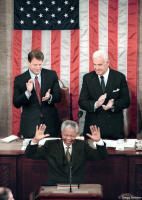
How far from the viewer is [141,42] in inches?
313

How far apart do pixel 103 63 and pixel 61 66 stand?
6.62 feet

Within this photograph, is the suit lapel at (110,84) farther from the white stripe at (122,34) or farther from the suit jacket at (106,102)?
the white stripe at (122,34)

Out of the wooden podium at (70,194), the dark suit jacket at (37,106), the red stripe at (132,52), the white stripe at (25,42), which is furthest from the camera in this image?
the white stripe at (25,42)

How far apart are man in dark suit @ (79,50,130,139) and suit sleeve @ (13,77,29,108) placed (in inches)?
31.5

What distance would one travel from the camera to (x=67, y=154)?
4.98 meters

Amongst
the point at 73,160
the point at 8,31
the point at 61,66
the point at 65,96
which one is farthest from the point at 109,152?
the point at 8,31

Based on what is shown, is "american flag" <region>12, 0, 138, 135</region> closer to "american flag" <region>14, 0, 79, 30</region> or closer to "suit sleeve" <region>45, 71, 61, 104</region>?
"american flag" <region>14, 0, 79, 30</region>

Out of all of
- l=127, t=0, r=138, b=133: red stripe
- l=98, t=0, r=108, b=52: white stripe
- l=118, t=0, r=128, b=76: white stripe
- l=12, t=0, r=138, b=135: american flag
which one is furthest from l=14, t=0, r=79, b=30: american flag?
l=127, t=0, r=138, b=133: red stripe

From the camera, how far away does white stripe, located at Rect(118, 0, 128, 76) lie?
25.9ft

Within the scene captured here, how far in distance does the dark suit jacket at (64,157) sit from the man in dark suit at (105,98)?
1.24m

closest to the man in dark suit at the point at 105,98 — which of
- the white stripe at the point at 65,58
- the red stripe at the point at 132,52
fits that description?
the red stripe at the point at 132,52

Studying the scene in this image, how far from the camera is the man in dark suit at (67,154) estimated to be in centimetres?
491

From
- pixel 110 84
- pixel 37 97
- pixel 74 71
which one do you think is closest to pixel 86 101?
pixel 110 84

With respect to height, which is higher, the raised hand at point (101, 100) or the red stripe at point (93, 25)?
the red stripe at point (93, 25)
